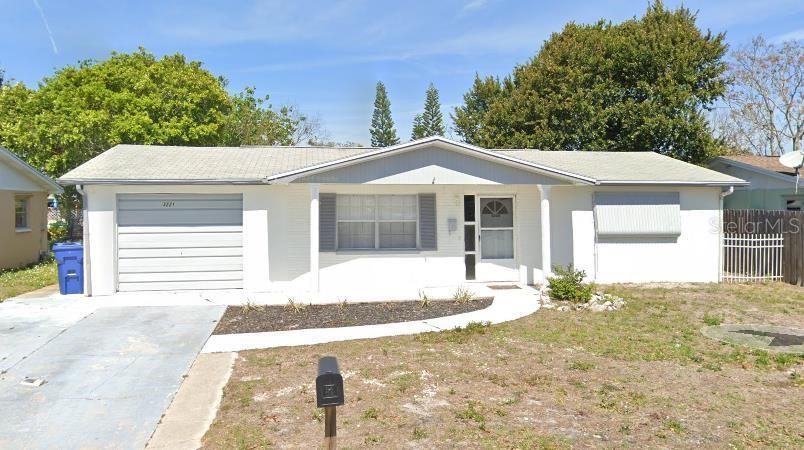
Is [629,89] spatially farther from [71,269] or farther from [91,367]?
[91,367]

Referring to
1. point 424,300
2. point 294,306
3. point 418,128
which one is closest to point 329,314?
point 294,306

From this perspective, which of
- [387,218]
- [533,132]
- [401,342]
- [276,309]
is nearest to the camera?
[401,342]

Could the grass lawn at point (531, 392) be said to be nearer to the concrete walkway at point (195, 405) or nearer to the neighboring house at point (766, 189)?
the concrete walkway at point (195, 405)

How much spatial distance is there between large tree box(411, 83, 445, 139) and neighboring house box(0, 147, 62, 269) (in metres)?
35.7

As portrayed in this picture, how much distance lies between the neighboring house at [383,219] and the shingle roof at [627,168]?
0.22 ft

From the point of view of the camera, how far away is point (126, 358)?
289 inches

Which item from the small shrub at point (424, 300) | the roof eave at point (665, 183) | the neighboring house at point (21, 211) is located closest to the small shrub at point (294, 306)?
the small shrub at point (424, 300)

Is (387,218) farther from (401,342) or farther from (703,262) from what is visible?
(703,262)

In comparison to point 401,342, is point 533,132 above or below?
above

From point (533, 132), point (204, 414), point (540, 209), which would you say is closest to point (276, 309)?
point (204, 414)

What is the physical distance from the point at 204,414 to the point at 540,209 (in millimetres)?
9893

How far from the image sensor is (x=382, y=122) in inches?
2103

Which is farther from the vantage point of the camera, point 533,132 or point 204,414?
point 533,132

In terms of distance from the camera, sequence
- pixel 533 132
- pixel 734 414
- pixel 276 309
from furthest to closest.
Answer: pixel 533 132 → pixel 276 309 → pixel 734 414
